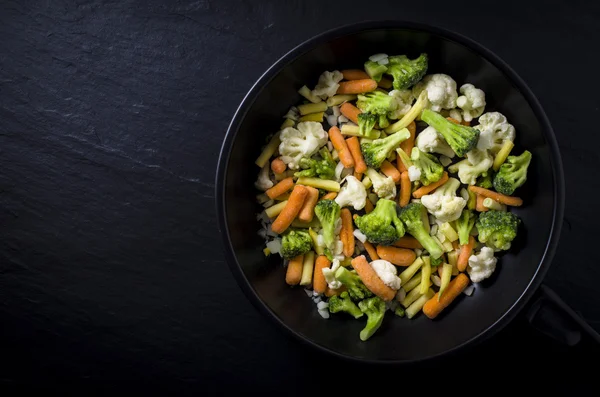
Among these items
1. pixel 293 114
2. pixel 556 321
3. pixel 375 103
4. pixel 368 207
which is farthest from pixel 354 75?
pixel 556 321

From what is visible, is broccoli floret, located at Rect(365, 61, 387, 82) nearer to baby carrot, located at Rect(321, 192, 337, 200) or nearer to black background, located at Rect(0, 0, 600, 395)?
black background, located at Rect(0, 0, 600, 395)

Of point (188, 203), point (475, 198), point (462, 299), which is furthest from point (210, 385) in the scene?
point (475, 198)

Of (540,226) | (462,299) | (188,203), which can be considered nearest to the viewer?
(540,226)

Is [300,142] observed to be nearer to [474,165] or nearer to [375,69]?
[375,69]

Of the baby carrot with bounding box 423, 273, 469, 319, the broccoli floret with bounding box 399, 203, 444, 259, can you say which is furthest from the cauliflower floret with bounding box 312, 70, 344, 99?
the baby carrot with bounding box 423, 273, 469, 319

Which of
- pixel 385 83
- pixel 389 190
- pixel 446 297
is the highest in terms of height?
pixel 385 83

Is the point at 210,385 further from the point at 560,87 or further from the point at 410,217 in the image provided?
the point at 560,87
